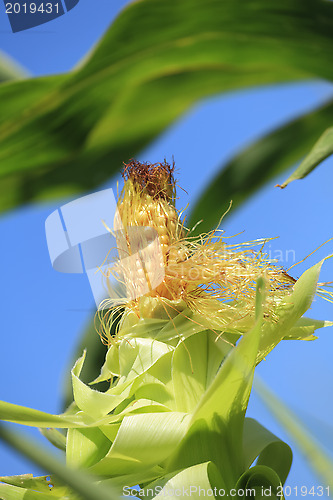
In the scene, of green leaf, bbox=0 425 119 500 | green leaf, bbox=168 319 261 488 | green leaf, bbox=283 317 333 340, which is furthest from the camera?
green leaf, bbox=283 317 333 340

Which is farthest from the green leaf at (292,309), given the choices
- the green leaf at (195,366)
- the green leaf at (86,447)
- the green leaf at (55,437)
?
the green leaf at (55,437)

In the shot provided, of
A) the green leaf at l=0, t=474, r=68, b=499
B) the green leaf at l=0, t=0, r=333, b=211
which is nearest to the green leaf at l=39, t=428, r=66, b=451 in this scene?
the green leaf at l=0, t=474, r=68, b=499

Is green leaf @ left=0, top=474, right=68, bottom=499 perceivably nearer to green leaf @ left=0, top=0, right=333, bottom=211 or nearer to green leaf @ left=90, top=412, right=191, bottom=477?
green leaf @ left=90, top=412, right=191, bottom=477

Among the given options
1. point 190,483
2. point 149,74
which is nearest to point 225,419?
point 190,483

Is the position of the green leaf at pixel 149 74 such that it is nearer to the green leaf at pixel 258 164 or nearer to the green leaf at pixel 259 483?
the green leaf at pixel 258 164

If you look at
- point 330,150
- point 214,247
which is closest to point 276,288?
point 214,247

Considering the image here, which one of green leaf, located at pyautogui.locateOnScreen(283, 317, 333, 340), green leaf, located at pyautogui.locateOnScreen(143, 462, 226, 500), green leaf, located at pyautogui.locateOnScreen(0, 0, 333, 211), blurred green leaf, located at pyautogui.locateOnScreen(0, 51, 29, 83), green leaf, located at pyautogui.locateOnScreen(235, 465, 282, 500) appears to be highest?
blurred green leaf, located at pyautogui.locateOnScreen(0, 51, 29, 83)
